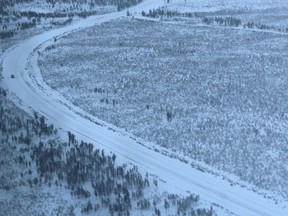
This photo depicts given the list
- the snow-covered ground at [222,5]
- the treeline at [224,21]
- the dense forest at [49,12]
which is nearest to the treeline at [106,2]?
the dense forest at [49,12]

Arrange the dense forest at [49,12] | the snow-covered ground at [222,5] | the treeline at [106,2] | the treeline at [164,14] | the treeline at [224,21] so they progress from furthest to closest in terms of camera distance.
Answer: the treeline at [106,2] → the snow-covered ground at [222,5] → the treeline at [164,14] → the dense forest at [49,12] → the treeline at [224,21]

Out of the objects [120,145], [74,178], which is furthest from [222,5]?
[74,178]

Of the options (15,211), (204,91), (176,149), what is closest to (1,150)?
(15,211)

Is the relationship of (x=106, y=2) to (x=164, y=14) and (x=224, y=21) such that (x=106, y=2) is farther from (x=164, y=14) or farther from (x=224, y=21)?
(x=224, y=21)

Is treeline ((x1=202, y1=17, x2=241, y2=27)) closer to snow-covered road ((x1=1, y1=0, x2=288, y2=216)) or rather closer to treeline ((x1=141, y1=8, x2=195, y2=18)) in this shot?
treeline ((x1=141, y1=8, x2=195, y2=18))

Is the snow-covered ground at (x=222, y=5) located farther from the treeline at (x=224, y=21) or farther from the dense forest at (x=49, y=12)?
the treeline at (x=224, y=21)

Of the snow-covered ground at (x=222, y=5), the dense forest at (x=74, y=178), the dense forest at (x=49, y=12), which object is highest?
the dense forest at (x=49, y=12)

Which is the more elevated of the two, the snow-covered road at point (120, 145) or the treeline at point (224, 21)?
the treeline at point (224, 21)

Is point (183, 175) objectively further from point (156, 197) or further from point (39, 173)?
point (39, 173)
